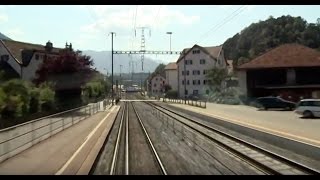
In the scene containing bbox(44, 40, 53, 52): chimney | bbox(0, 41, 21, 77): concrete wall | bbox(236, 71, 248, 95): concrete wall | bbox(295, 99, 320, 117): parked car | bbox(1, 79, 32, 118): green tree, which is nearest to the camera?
bbox(1, 79, 32, 118): green tree

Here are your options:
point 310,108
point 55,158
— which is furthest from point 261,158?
point 310,108

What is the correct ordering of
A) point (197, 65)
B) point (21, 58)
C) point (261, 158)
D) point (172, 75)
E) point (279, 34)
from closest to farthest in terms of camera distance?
1. point (261, 158)
2. point (21, 58)
3. point (197, 65)
4. point (279, 34)
5. point (172, 75)

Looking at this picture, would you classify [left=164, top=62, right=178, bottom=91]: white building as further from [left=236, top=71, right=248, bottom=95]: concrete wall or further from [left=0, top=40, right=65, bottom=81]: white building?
[left=236, top=71, right=248, bottom=95]: concrete wall

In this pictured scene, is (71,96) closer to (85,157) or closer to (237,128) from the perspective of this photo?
(237,128)

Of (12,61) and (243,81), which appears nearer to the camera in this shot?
(243,81)

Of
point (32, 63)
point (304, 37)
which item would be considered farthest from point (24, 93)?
point (304, 37)

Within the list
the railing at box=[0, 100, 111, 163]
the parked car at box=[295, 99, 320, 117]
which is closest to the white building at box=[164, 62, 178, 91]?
the parked car at box=[295, 99, 320, 117]

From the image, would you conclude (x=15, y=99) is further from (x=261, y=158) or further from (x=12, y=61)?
(x=12, y=61)

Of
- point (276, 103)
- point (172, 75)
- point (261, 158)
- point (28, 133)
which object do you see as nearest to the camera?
point (261, 158)

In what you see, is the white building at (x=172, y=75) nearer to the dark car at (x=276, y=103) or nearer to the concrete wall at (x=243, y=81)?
the concrete wall at (x=243, y=81)

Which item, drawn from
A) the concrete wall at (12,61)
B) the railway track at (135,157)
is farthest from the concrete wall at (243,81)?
the railway track at (135,157)

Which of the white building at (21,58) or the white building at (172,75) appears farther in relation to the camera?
the white building at (172,75)

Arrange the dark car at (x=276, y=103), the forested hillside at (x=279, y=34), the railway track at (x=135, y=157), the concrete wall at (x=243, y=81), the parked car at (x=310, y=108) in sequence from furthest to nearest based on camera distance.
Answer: the forested hillside at (x=279, y=34) < the concrete wall at (x=243, y=81) < the dark car at (x=276, y=103) < the parked car at (x=310, y=108) < the railway track at (x=135, y=157)
